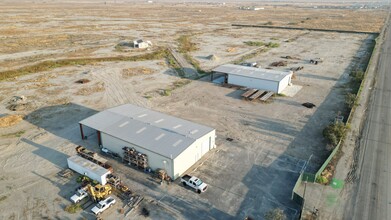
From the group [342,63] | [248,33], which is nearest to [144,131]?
[342,63]

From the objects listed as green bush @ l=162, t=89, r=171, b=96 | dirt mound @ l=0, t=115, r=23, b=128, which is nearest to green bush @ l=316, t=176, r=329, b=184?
green bush @ l=162, t=89, r=171, b=96

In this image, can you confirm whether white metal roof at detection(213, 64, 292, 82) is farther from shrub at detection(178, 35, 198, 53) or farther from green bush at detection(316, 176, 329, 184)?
shrub at detection(178, 35, 198, 53)

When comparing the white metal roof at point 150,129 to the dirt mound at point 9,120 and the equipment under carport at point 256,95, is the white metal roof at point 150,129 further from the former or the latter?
the equipment under carport at point 256,95

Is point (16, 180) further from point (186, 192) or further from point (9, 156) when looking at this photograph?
point (186, 192)

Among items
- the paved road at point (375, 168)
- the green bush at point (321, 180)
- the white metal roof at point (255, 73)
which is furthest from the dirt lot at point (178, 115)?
the paved road at point (375, 168)

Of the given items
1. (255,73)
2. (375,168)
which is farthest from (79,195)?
(255,73)

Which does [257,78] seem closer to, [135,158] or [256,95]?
[256,95]
